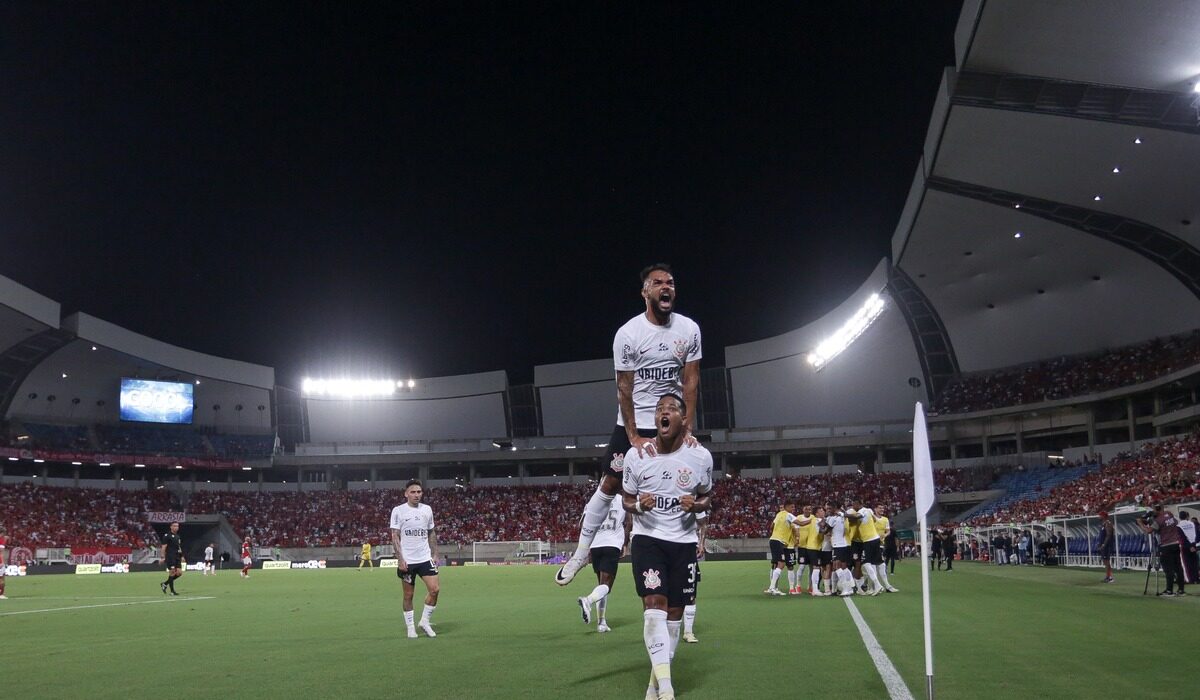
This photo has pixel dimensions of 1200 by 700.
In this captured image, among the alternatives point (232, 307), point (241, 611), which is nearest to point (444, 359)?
point (232, 307)

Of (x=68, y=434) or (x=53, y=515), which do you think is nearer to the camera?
(x=53, y=515)

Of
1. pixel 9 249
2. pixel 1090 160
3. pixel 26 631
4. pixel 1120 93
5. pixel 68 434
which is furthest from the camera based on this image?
pixel 68 434

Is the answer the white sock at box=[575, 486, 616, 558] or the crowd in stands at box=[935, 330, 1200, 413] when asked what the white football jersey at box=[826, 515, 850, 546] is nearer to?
the white sock at box=[575, 486, 616, 558]

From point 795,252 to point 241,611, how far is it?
3749cm

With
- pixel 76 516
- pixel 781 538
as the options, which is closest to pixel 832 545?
pixel 781 538

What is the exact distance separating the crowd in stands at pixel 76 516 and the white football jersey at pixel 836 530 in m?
53.2

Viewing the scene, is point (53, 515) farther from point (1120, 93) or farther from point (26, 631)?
point (1120, 93)

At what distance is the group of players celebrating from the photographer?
18.8 m

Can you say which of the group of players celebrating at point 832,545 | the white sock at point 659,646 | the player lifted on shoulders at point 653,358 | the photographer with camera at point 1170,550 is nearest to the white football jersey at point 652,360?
the player lifted on shoulders at point 653,358

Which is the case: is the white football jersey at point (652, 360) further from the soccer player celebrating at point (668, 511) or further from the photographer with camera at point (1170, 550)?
the photographer with camera at point (1170, 550)

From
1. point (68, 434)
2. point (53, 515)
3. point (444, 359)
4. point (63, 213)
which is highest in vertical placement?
point (63, 213)

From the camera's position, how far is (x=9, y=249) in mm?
44500

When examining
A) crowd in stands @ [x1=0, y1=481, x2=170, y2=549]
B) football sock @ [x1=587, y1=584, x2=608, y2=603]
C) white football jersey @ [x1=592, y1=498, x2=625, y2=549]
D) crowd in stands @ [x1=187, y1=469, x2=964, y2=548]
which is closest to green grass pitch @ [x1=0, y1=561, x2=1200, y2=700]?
football sock @ [x1=587, y1=584, x2=608, y2=603]

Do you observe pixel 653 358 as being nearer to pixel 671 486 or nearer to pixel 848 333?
pixel 671 486
